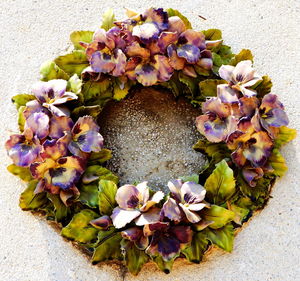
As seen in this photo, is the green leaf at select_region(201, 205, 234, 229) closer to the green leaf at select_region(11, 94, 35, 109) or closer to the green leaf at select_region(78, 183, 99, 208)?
the green leaf at select_region(78, 183, 99, 208)

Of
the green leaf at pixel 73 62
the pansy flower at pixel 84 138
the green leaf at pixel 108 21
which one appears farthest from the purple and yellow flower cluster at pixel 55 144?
the green leaf at pixel 108 21

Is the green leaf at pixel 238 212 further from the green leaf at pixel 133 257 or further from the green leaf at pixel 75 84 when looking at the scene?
the green leaf at pixel 75 84

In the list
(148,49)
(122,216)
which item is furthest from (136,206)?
(148,49)

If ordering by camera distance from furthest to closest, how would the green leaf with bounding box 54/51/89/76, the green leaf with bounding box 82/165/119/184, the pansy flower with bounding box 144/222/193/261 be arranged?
the green leaf with bounding box 54/51/89/76, the green leaf with bounding box 82/165/119/184, the pansy flower with bounding box 144/222/193/261

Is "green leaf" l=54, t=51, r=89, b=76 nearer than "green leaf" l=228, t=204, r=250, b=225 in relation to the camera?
No

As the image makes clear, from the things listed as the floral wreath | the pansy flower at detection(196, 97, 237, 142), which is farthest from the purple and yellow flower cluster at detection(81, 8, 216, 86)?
the pansy flower at detection(196, 97, 237, 142)

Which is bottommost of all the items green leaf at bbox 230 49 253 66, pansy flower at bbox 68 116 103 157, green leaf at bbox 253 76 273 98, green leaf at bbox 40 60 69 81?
pansy flower at bbox 68 116 103 157
